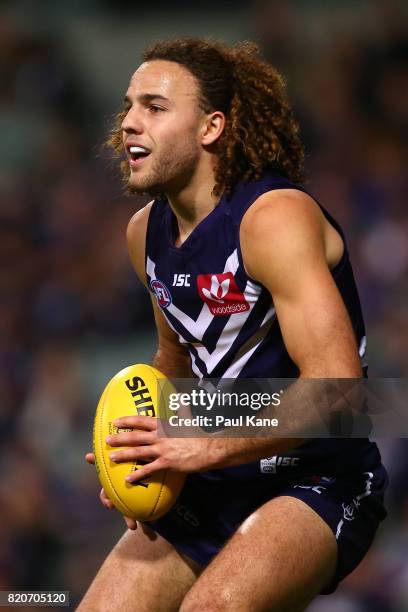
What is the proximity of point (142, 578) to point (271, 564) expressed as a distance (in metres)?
0.64

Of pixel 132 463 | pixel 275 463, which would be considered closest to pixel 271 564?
pixel 275 463

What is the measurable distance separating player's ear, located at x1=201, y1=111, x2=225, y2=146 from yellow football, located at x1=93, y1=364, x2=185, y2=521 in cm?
83

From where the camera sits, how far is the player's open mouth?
367cm

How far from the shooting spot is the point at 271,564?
313 centimetres

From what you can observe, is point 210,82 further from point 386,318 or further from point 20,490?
point 20,490

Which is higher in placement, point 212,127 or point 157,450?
point 212,127

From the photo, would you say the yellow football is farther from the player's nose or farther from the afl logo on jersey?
the player's nose

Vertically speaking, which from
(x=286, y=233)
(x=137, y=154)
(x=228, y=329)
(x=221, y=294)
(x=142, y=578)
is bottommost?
(x=142, y=578)

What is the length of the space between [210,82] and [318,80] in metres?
4.04

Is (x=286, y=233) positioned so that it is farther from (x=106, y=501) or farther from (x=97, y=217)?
(x=97, y=217)

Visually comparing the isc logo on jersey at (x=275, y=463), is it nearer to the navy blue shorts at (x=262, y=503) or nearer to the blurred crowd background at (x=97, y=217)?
the navy blue shorts at (x=262, y=503)

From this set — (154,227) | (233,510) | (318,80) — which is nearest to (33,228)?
(318,80)

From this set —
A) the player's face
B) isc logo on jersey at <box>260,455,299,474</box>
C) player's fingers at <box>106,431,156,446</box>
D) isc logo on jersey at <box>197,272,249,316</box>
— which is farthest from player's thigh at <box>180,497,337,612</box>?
the player's face

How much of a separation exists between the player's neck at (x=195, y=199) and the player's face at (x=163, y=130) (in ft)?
0.08
